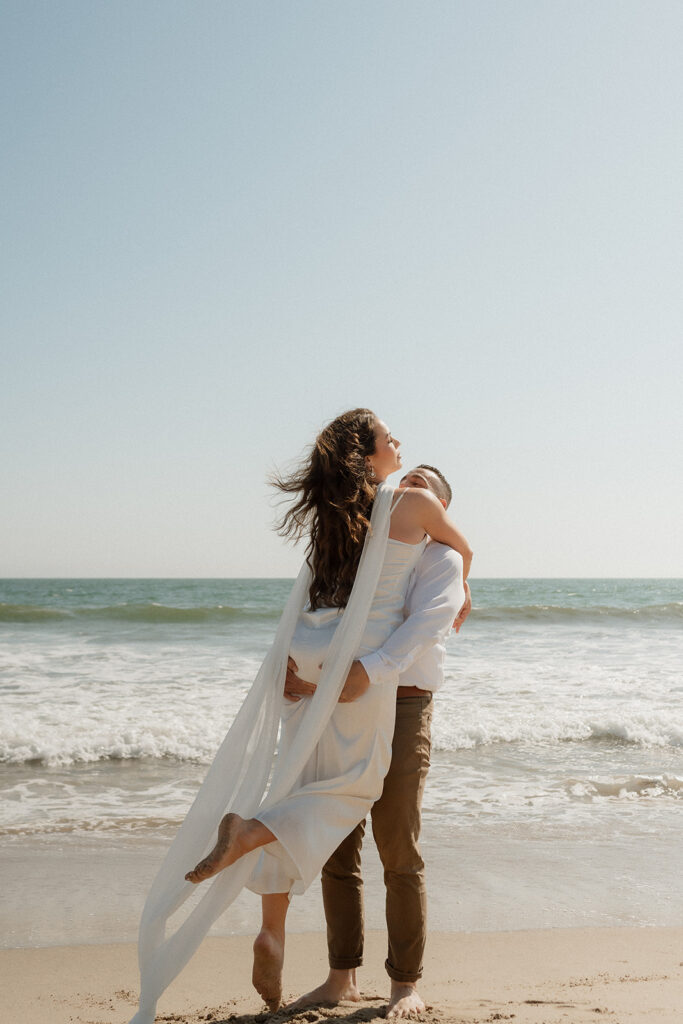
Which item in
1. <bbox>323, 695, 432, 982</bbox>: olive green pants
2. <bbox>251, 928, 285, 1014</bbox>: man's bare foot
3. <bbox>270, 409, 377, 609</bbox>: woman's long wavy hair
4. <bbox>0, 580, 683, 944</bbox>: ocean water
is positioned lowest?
<bbox>0, 580, 683, 944</bbox>: ocean water

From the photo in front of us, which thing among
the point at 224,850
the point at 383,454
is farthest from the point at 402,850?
the point at 383,454

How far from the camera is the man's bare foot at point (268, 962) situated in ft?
7.50

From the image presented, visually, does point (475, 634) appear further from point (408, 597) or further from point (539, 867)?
point (408, 597)

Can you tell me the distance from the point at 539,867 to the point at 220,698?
533 cm

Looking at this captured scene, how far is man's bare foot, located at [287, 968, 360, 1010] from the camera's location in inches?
102

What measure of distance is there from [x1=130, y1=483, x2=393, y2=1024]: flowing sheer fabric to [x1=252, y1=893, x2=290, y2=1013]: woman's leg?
0.12 metres

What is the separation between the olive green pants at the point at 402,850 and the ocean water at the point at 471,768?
3.97ft

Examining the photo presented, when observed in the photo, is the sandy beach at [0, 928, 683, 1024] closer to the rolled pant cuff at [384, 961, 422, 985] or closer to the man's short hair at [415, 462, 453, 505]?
the rolled pant cuff at [384, 961, 422, 985]

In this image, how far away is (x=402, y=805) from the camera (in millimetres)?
2461

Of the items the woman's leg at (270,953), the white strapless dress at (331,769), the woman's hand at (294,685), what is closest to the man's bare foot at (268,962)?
the woman's leg at (270,953)

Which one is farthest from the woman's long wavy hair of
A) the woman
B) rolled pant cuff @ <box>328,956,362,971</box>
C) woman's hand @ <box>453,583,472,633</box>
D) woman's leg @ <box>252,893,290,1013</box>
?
rolled pant cuff @ <box>328,956,362,971</box>

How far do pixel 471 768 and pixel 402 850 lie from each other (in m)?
4.08

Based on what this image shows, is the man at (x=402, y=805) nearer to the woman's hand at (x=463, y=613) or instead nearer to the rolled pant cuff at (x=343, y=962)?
the rolled pant cuff at (x=343, y=962)

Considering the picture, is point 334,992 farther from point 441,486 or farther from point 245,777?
point 441,486
